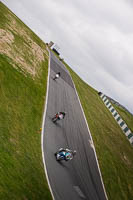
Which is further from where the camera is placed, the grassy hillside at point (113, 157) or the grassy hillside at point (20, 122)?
the grassy hillside at point (113, 157)

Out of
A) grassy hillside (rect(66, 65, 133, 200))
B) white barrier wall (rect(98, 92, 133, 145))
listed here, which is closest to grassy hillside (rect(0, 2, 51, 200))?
grassy hillside (rect(66, 65, 133, 200))

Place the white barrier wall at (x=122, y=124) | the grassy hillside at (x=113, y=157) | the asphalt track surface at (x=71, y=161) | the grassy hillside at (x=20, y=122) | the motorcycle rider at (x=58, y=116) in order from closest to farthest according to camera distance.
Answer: the grassy hillside at (x=20, y=122) < the asphalt track surface at (x=71, y=161) < the motorcycle rider at (x=58, y=116) < the grassy hillside at (x=113, y=157) < the white barrier wall at (x=122, y=124)

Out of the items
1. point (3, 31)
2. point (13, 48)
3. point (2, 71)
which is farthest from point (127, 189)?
point (3, 31)

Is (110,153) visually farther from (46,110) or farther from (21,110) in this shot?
(21,110)

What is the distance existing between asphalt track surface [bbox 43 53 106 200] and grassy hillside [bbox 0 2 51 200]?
113cm

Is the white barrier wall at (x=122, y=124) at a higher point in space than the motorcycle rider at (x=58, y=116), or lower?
higher

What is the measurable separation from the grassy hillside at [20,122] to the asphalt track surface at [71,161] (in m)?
1.13

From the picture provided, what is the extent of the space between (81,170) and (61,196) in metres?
5.27

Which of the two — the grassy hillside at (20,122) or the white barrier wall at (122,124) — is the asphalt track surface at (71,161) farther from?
the white barrier wall at (122,124)

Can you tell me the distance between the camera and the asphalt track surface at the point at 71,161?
1566cm

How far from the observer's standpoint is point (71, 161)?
19375mm

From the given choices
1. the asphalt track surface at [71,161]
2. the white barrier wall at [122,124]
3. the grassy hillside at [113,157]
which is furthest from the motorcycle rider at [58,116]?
the white barrier wall at [122,124]

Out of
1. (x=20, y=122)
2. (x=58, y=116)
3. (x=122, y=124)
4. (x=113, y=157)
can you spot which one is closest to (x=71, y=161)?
(x=58, y=116)

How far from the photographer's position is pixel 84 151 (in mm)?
23125
